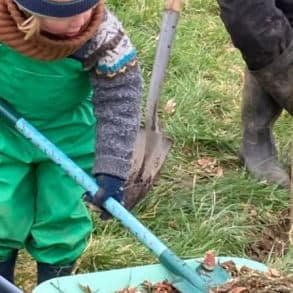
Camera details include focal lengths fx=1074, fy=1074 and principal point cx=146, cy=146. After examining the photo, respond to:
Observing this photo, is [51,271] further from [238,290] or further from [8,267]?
[238,290]

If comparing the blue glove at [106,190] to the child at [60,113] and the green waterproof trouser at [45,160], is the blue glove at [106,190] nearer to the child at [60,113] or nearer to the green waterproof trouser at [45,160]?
the child at [60,113]

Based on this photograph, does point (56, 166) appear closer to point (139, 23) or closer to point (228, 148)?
point (228, 148)

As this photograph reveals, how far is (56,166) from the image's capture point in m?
3.30

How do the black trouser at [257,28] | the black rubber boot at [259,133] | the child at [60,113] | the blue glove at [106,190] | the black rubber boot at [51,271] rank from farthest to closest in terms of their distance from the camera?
the black rubber boot at [259,133]
the black trouser at [257,28]
the black rubber boot at [51,271]
the blue glove at [106,190]
the child at [60,113]

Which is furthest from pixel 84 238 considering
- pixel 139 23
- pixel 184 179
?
pixel 139 23

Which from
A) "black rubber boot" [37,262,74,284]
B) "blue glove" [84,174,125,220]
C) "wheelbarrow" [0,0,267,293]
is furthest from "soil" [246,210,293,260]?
"blue glove" [84,174,125,220]

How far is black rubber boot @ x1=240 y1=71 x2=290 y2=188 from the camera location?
451 centimetres

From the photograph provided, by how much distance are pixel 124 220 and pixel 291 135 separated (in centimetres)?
207

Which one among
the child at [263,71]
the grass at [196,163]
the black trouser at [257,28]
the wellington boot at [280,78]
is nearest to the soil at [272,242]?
the grass at [196,163]

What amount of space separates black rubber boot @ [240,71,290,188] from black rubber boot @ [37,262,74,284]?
121 cm

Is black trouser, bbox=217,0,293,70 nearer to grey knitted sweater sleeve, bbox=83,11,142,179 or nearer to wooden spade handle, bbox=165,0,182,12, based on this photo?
wooden spade handle, bbox=165,0,182,12

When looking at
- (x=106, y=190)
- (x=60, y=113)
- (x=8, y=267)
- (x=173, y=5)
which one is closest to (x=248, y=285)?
(x=106, y=190)

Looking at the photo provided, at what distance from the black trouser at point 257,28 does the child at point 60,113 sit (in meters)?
0.75

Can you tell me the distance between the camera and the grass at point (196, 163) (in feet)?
12.9
